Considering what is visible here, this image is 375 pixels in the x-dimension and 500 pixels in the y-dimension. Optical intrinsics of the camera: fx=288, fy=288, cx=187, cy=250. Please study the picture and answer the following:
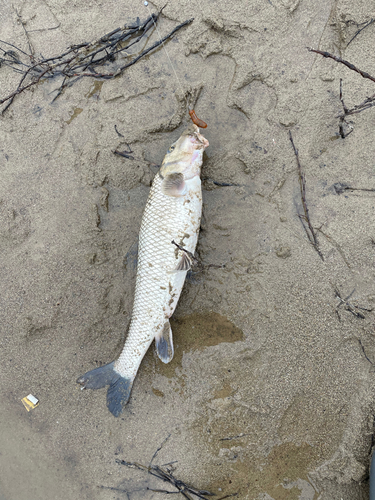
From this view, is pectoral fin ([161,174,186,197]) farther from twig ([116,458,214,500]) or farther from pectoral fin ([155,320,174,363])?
twig ([116,458,214,500])

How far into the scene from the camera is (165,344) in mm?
3039

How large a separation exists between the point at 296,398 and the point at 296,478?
0.78m

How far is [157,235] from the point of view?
287cm

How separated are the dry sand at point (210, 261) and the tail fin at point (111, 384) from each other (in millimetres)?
199

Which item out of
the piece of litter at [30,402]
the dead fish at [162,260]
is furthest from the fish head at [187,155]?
the piece of litter at [30,402]

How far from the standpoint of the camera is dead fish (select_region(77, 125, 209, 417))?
113 inches

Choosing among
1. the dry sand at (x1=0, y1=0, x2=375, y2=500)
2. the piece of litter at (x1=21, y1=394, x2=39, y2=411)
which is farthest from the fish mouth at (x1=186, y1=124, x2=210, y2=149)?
the piece of litter at (x1=21, y1=394, x2=39, y2=411)

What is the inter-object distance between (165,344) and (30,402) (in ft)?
5.38

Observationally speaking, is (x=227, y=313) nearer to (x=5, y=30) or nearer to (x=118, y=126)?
(x=118, y=126)

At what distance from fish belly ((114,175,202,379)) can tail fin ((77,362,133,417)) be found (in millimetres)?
75

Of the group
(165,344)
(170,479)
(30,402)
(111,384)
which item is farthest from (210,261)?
(30,402)

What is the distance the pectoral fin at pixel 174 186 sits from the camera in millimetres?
2896

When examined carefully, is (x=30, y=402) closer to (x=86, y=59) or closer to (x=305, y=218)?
(x=305, y=218)

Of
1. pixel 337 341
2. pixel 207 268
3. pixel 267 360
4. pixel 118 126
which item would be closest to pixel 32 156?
pixel 118 126
